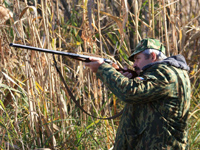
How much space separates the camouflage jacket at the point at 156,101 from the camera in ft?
5.50

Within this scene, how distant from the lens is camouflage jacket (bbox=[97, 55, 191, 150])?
1676mm

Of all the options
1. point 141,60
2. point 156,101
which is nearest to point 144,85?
point 156,101

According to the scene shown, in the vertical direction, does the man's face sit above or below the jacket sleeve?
above

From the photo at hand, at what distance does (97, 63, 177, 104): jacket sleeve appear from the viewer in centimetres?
166

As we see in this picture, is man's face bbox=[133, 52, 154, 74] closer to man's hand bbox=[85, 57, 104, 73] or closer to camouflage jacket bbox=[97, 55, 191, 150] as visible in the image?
camouflage jacket bbox=[97, 55, 191, 150]

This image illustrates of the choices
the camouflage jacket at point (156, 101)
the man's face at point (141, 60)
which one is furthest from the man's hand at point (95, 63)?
the man's face at point (141, 60)

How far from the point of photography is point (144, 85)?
1.67 metres

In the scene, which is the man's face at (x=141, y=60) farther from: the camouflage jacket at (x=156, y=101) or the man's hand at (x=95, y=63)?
the man's hand at (x=95, y=63)

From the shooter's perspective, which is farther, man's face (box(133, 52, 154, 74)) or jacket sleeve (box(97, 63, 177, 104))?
man's face (box(133, 52, 154, 74))

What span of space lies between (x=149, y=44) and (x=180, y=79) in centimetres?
30

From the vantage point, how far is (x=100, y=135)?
2.90 metres

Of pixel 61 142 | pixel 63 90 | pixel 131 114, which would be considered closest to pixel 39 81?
pixel 63 90

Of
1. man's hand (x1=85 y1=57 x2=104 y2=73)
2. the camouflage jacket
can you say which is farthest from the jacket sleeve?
man's hand (x1=85 y1=57 x2=104 y2=73)

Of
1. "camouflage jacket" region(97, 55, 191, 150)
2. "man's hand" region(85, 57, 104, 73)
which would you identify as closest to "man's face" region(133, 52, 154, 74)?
"camouflage jacket" region(97, 55, 191, 150)
